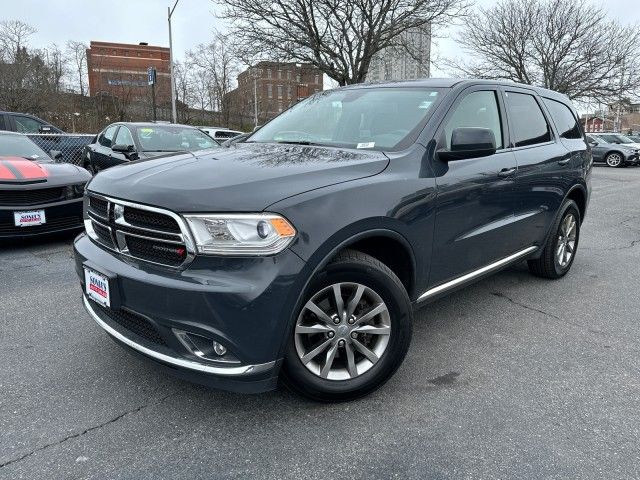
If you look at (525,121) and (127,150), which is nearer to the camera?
(525,121)

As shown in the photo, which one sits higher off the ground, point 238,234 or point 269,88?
point 269,88

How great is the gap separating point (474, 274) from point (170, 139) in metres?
6.89

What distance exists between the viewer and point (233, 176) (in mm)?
2393

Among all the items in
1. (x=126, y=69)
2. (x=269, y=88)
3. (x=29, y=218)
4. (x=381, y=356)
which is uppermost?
(x=126, y=69)

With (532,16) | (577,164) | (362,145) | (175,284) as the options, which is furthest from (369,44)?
(175,284)

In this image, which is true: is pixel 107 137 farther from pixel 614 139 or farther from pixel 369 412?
pixel 614 139

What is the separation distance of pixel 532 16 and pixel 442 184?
30786 mm

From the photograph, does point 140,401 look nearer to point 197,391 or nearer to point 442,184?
point 197,391

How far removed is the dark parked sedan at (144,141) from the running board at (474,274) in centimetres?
576

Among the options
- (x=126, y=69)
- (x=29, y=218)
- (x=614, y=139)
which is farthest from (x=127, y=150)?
(x=126, y=69)

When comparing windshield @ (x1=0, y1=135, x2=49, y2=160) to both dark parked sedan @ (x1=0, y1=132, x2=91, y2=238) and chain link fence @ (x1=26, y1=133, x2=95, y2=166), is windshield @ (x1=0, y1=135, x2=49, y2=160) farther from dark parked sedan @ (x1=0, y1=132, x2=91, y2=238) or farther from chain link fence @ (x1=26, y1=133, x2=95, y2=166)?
chain link fence @ (x1=26, y1=133, x2=95, y2=166)

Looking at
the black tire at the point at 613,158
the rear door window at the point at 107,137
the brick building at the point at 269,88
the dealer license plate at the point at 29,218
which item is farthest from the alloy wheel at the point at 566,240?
the black tire at the point at 613,158

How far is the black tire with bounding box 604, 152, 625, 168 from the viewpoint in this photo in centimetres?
2281

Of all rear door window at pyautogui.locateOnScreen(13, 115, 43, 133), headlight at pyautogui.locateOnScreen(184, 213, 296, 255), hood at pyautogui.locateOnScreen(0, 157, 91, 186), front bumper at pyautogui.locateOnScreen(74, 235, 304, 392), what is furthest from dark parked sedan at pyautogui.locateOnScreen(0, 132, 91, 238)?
rear door window at pyautogui.locateOnScreen(13, 115, 43, 133)
